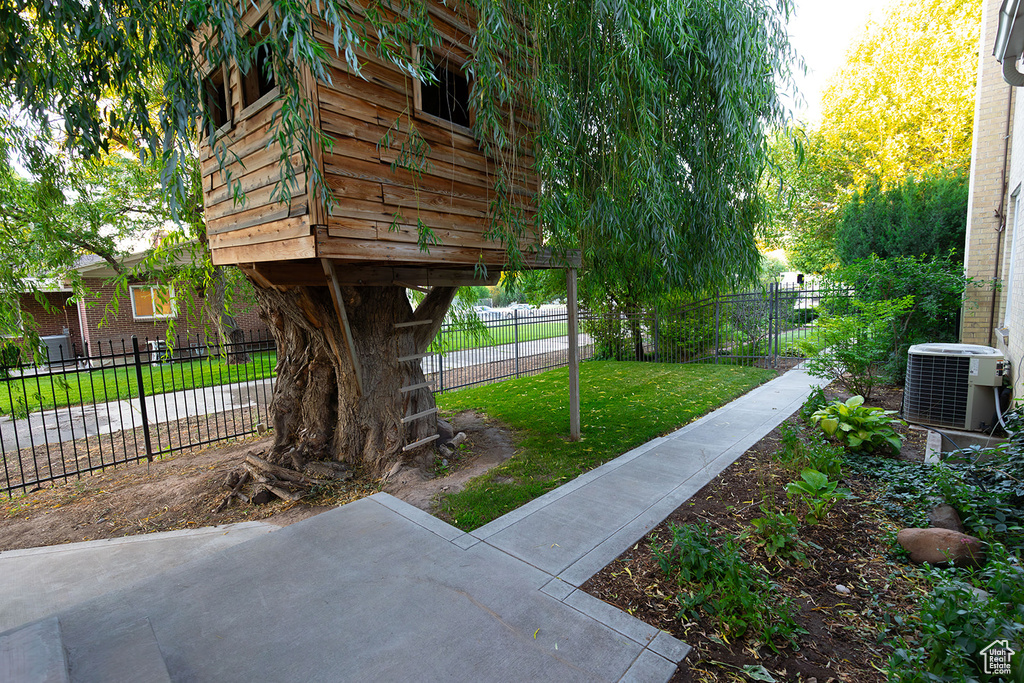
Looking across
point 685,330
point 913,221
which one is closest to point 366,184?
point 685,330

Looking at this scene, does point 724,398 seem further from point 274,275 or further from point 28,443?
point 28,443

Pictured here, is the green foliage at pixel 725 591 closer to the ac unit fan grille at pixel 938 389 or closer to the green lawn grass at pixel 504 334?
the ac unit fan grille at pixel 938 389

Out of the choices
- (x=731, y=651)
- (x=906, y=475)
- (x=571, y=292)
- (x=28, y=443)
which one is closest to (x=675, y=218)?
(x=571, y=292)

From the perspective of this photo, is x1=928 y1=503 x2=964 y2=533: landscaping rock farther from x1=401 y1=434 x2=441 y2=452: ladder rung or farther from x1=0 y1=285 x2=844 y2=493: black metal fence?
x1=0 y1=285 x2=844 y2=493: black metal fence

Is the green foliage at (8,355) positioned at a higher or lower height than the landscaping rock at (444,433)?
higher

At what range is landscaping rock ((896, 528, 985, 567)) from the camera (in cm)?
306

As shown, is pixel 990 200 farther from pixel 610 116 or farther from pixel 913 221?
pixel 610 116

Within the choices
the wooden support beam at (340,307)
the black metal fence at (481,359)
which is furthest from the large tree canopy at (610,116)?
the black metal fence at (481,359)

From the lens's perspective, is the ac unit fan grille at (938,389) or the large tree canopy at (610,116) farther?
the ac unit fan grille at (938,389)

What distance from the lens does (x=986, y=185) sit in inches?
299

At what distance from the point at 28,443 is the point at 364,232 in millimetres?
7999

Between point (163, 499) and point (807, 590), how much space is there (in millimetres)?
6056

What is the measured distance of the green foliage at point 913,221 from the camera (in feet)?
30.3

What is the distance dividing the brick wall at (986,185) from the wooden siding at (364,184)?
27.1 ft
